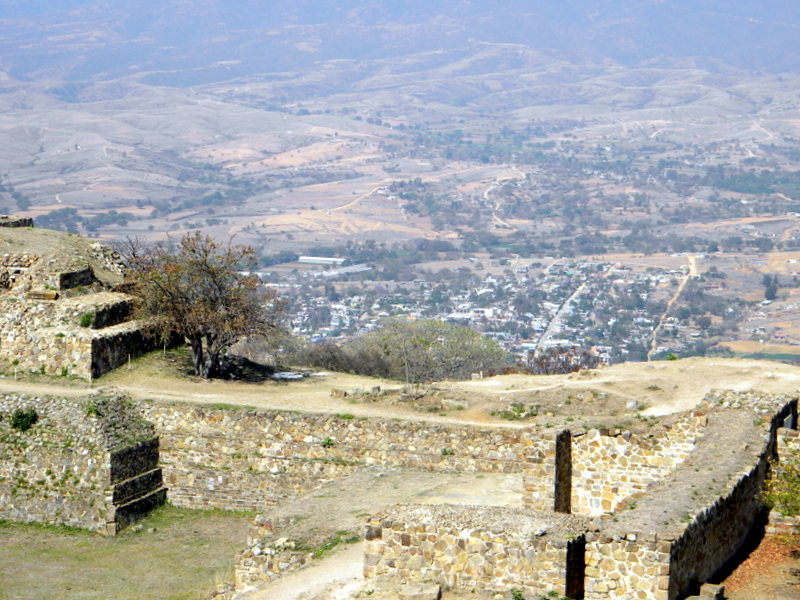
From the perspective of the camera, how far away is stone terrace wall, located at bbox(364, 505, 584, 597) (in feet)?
49.2

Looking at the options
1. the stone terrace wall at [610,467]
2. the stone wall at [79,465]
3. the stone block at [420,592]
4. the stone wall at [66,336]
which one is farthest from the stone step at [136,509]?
the stone block at [420,592]

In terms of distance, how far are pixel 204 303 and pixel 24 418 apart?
5.70 meters

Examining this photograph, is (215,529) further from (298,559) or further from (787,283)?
(787,283)

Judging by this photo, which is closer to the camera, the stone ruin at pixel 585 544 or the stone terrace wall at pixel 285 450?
the stone ruin at pixel 585 544

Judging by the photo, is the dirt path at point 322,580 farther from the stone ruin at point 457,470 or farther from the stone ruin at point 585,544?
the stone ruin at point 585,544

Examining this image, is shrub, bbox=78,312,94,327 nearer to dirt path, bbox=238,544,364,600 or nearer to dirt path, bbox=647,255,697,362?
dirt path, bbox=238,544,364,600

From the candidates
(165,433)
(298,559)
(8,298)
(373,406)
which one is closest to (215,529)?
(165,433)

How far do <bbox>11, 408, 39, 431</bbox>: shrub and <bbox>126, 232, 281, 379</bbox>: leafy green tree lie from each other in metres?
4.73

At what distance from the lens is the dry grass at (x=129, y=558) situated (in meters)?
22.4

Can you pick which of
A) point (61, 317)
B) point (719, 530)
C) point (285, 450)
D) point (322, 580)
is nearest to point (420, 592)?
point (322, 580)

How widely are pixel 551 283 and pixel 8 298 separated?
13335 cm

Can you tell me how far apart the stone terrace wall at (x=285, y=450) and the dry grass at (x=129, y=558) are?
0.60 meters

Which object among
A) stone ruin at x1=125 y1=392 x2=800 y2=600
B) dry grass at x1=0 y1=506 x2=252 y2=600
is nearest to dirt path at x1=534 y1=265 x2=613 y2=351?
stone ruin at x1=125 y1=392 x2=800 y2=600

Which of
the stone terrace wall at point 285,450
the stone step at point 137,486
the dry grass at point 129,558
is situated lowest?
the dry grass at point 129,558
